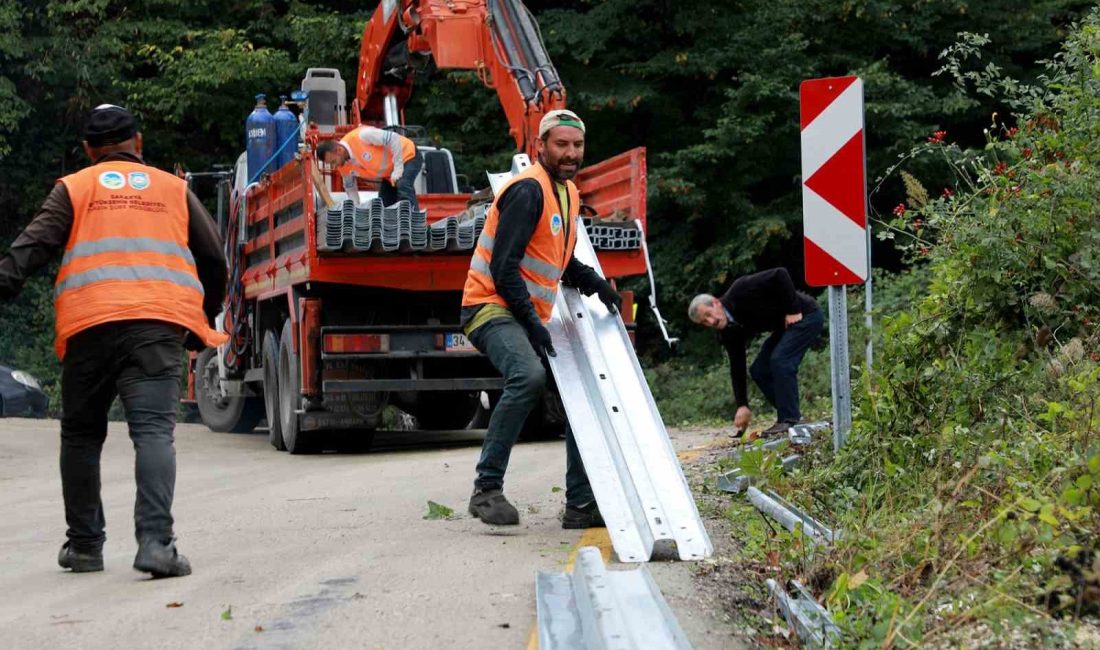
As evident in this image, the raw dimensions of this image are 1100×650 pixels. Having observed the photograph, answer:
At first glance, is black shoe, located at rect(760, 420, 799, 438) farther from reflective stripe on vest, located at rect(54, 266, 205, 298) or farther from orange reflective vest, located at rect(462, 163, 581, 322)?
reflective stripe on vest, located at rect(54, 266, 205, 298)

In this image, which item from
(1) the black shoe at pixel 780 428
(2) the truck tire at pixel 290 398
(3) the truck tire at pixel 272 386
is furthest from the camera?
(3) the truck tire at pixel 272 386

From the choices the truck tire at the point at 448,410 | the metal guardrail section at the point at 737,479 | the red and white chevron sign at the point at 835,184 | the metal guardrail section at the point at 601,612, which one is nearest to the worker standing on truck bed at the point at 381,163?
the truck tire at the point at 448,410

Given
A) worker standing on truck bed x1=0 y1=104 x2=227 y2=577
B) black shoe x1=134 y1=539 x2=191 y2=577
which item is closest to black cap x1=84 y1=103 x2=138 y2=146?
worker standing on truck bed x1=0 y1=104 x2=227 y2=577

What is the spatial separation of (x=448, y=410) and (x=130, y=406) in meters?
8.88

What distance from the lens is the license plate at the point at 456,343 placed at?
12.4 meters

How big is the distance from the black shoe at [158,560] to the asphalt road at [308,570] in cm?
5

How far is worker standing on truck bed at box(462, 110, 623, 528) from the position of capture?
6.93 meters

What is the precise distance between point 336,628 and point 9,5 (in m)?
21.9

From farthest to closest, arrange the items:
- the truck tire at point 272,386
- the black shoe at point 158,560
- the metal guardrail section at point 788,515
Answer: the truck tire at point 272,386, the black shoe at point 158,560, the metal guardrail section at point 788,515

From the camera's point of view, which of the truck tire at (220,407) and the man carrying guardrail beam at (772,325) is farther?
the truck tire at (220,407)

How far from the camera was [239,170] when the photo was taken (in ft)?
51.6

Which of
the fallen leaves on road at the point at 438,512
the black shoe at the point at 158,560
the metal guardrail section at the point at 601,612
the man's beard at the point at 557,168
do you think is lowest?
the fallen leaves on road at the point at 438,512

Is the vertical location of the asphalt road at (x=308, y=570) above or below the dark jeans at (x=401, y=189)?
below

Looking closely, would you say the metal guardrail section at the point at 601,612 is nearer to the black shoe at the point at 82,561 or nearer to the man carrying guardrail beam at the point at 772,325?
the black shoe at the point at 82,561
